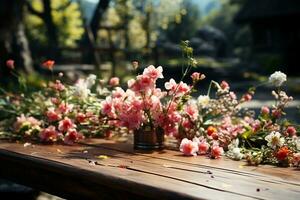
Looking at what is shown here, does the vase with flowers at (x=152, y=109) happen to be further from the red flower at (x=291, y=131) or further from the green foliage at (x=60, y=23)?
the green foliage at (x=60, y=23)

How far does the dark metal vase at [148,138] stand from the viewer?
9.50ft

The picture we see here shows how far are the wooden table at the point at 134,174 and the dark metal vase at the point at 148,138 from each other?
0.08 meters

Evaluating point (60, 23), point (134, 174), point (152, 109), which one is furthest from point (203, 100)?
point (60, 23)

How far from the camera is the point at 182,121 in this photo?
3.10m

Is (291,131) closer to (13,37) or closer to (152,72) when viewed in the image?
(152,72)

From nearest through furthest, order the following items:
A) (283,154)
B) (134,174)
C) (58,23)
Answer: (134,174) → (283,154) → (58,23)

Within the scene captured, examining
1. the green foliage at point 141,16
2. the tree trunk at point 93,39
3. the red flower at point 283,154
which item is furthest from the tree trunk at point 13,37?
the red flower at point 283,154

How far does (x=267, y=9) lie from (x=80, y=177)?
2476cm

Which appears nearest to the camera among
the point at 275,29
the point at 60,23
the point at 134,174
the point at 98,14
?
the point at 134,174

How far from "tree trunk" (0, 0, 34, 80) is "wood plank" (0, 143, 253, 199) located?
826 centimetres

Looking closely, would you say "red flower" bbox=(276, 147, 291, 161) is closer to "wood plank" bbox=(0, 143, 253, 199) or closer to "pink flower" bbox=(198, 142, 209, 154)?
"pink flower" bbox=(198, 142, 209, 154)

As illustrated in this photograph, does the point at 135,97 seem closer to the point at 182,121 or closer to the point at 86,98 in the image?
the point at 182,121

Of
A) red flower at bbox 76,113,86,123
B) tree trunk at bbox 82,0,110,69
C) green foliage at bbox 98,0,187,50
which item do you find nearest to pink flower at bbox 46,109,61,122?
red flower at bbox 76,113,86,123

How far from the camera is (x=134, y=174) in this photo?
224 centimetres
